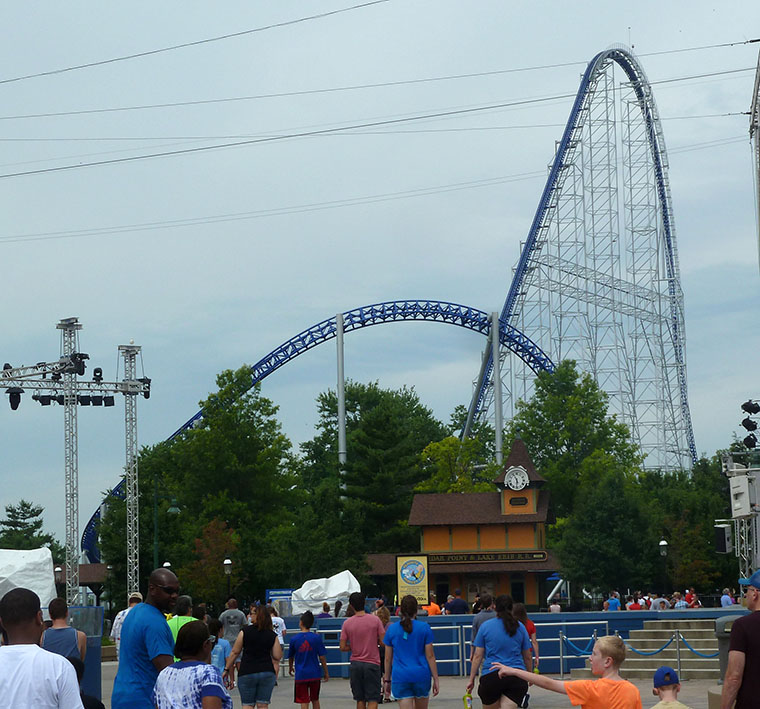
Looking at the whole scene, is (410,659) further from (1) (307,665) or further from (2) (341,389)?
(2) (341,389)

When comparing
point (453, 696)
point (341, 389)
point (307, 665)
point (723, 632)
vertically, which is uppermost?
point (341, 389)

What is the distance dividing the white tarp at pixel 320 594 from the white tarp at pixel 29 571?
8.05m

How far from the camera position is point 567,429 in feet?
192

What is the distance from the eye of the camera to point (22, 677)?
4836 millimetres

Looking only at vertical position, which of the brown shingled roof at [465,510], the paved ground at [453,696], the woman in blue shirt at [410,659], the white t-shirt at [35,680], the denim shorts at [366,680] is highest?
the brown shingled roof at [465,510]

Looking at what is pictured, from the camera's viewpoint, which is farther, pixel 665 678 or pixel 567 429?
pixel 567 429

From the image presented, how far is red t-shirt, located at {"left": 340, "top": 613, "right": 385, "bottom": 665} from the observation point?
13.2 metres

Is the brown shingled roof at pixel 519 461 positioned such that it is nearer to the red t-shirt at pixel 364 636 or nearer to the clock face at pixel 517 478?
the clock face at pixel 517 478

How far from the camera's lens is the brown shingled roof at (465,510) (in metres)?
54.7

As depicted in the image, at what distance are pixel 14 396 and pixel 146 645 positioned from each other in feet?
134

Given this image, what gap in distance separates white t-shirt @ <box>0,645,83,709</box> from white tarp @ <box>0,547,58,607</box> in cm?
1922

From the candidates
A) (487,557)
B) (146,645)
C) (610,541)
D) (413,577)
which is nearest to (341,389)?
(487,557)

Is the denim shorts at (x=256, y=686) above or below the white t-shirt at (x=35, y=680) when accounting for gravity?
below

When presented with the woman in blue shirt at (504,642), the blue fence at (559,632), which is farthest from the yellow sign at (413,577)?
the woman in blue shirt at (504,642)
